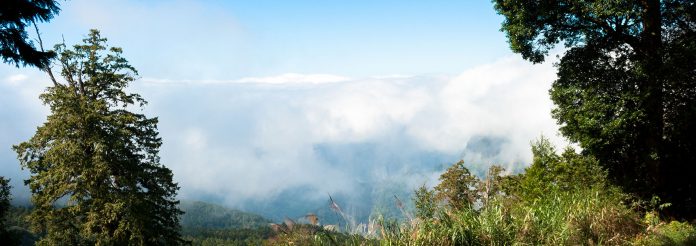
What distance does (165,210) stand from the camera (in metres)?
21.8

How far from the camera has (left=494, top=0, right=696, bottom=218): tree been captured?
32.8 feet

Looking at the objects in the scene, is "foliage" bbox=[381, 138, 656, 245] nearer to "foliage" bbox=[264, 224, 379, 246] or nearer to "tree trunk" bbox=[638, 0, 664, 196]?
"foliage" bbox=[264, 224, 379, 246]

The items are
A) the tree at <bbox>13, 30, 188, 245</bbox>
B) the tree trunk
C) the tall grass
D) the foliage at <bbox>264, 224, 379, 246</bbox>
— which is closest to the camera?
the foliage at <bbox>264, 224, 379, 246</bbox>

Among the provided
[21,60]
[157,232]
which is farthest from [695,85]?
[157,232]

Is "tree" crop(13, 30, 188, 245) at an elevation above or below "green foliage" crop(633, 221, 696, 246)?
→ above

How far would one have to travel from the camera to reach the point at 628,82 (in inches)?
416

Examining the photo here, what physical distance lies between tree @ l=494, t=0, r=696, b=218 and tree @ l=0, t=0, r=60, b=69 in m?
10.0

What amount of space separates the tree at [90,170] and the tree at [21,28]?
12769mm

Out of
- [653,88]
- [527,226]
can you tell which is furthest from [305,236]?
[653,88]

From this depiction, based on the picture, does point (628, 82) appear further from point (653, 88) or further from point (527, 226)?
point (527, 226)

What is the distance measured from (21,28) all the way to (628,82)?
41.1 feet

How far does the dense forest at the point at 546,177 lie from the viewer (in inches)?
265

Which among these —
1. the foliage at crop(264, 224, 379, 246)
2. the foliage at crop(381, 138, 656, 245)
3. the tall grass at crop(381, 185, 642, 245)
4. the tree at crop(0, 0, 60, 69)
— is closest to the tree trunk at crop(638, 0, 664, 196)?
the foliage at crop(381, 138, 656, 245)

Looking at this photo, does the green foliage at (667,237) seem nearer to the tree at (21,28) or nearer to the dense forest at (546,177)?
the dense forest at (546,177)
